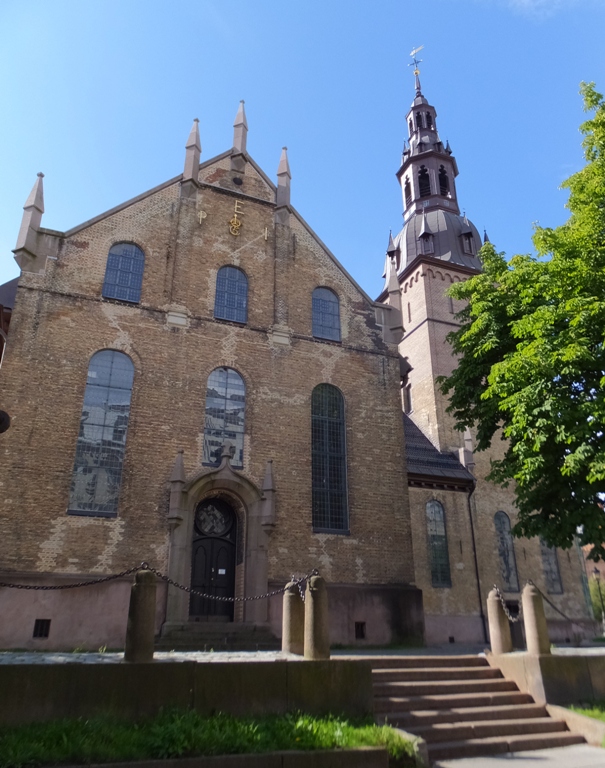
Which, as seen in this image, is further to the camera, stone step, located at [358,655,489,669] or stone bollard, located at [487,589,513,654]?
stone bollard, located at [487,589,513,654]

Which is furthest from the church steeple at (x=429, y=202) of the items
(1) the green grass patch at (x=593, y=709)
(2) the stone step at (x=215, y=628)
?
(1) the green grass patch at (x=593, y=709)

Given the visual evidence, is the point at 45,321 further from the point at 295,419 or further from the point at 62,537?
the point at 295,419

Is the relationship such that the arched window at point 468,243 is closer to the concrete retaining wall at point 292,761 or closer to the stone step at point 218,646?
the stone step at point 218,646

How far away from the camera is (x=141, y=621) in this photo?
26.9ft

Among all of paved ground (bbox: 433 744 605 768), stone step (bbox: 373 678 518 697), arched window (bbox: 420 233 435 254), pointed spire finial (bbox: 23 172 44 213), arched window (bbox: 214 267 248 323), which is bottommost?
paved ground (bbox: 433 744 605 768)

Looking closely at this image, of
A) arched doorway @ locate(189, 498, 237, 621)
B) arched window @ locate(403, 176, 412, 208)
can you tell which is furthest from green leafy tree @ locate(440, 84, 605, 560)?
arched window @ locate(403, 176, 412, 208)

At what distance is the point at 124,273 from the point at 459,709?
14.3 m

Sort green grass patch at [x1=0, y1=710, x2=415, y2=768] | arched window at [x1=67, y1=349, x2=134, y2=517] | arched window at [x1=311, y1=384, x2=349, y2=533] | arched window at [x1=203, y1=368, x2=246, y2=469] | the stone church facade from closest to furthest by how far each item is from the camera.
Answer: green grass patch at [x1=0, y1=710, x2=415, y2=768]
the stone church facade
arched window at [x1=67, y1=349, x2=134, y2=517]
arched window at [x1=203, y1=368, x2=246, y2=469]
arched window at [x1=311, y1=384, x2=349, y2=533]

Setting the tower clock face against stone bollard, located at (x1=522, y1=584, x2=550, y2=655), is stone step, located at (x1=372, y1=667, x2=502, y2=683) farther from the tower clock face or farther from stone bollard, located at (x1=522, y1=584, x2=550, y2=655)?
the tower clock face

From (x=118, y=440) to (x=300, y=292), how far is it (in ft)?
25.6

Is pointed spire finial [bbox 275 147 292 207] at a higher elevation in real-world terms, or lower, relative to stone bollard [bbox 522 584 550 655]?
higher

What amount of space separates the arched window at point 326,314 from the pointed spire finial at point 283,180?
3.60 meters

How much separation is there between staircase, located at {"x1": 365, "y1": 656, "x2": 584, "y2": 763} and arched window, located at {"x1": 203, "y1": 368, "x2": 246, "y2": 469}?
7590 mm

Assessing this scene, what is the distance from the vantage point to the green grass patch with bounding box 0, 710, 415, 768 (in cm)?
626
